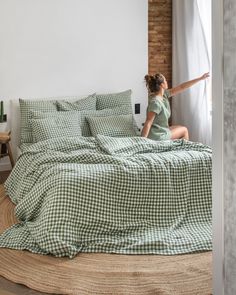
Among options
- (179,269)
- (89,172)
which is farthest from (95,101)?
(179,269)

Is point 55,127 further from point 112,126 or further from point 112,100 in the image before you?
point 112,100

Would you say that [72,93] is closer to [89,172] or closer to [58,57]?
[58,57]

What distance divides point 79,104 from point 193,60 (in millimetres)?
1673

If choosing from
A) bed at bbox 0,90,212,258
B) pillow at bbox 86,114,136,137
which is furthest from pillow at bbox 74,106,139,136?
bed at bbox 0,90,212,258

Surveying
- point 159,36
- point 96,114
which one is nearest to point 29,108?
point 96,114

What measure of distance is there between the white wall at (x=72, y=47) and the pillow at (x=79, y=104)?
30 centimetres

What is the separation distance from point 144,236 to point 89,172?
0.59 metres

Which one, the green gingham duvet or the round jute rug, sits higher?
the green gingham duvet

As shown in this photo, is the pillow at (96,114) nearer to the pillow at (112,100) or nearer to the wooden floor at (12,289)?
the pillow at (112,100)

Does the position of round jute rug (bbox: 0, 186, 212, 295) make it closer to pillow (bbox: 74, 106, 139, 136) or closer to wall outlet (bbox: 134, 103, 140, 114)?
pillow (bbox: 74, 106, 139, 136)

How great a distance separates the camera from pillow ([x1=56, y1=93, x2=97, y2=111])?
5590 millimetres

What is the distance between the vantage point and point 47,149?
4508 millimetres

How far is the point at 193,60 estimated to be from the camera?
21.0 ft

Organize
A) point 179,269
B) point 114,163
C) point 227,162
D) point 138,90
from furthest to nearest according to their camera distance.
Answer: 1. point 138,90
2. point 114,163
3. point 179,269
4. point 227,162
